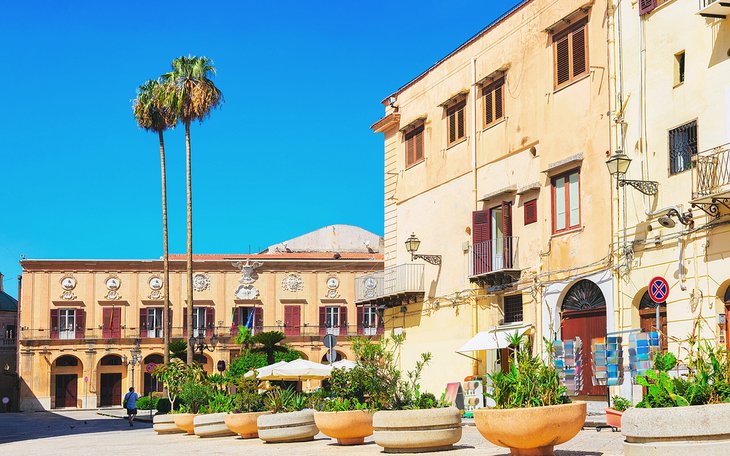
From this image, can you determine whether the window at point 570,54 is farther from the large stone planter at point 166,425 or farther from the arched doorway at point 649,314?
the large stone planter at point 166,425

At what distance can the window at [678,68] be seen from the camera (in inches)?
825

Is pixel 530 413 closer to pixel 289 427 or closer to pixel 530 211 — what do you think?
pixel 289 427

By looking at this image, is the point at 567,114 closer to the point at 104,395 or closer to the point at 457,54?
the point at 457,54

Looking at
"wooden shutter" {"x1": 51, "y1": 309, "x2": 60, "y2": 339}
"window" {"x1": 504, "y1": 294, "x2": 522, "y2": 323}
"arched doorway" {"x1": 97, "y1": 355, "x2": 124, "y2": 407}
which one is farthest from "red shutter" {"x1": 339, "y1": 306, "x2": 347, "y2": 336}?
"window" {"x1": 504, "y1": 294, "x2": 522, "y2": 323}

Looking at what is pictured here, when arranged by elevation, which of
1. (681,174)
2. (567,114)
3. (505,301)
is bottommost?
(505,301)

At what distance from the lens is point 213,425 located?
22.3 meters

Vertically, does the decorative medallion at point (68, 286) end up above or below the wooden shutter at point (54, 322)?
above

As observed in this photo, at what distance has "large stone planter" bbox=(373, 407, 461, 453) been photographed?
1378 cm

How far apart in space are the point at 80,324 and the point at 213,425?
49.4 m

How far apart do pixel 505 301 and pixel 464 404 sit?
2809mm

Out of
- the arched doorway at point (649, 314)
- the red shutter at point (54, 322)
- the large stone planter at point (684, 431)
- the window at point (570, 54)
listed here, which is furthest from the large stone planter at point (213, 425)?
the red shutter at point (54, 322)

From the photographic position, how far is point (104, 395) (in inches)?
2753

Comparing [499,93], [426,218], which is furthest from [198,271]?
[499,93]

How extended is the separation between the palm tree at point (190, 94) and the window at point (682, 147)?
26.1 meters
